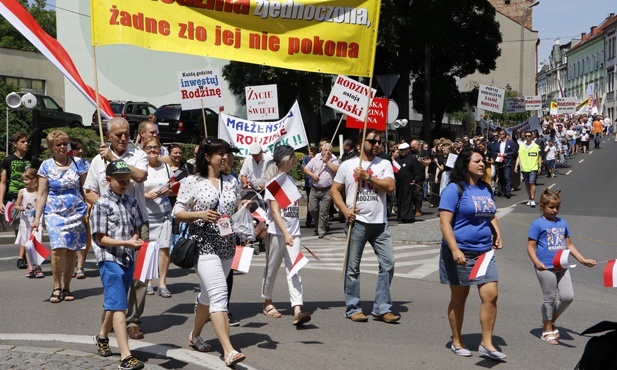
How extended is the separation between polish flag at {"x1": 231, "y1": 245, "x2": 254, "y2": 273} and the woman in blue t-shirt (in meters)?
1.63

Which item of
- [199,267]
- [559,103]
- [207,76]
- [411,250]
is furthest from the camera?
[559,103]

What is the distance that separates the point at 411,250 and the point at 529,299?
4483 millimetres

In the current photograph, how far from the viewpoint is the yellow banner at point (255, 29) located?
761 cm

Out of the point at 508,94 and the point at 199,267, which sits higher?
the point at 508,94

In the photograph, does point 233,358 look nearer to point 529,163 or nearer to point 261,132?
point 261,132

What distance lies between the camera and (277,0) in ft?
26.3

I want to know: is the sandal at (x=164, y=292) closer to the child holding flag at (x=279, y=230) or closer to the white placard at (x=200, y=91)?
the child holding flag at (x=279, y=230)

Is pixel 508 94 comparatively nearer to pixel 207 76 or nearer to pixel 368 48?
pixel 207 76

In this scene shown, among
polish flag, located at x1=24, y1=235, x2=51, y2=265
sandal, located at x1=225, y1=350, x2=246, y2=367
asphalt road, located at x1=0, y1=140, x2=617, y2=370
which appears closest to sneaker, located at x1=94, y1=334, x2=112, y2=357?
asphalt road, located at x1=0, y1=140, x2=617, y2=370

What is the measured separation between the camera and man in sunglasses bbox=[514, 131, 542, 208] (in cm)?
2167

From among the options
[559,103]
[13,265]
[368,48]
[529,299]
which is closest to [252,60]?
[368,48]

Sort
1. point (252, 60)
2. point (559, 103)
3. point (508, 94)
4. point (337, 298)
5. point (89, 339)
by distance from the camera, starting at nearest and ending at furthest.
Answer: point (89, 339) < point (252, 60) < point (337, 298) < point (559, 103) < point (508, 94)

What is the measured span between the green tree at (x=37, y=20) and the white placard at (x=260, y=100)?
5475 centimetres

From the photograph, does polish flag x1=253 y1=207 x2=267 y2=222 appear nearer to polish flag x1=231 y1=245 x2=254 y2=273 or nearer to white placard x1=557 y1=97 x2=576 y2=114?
polish flag x1=231 y1=245 x2=254 y2=273
